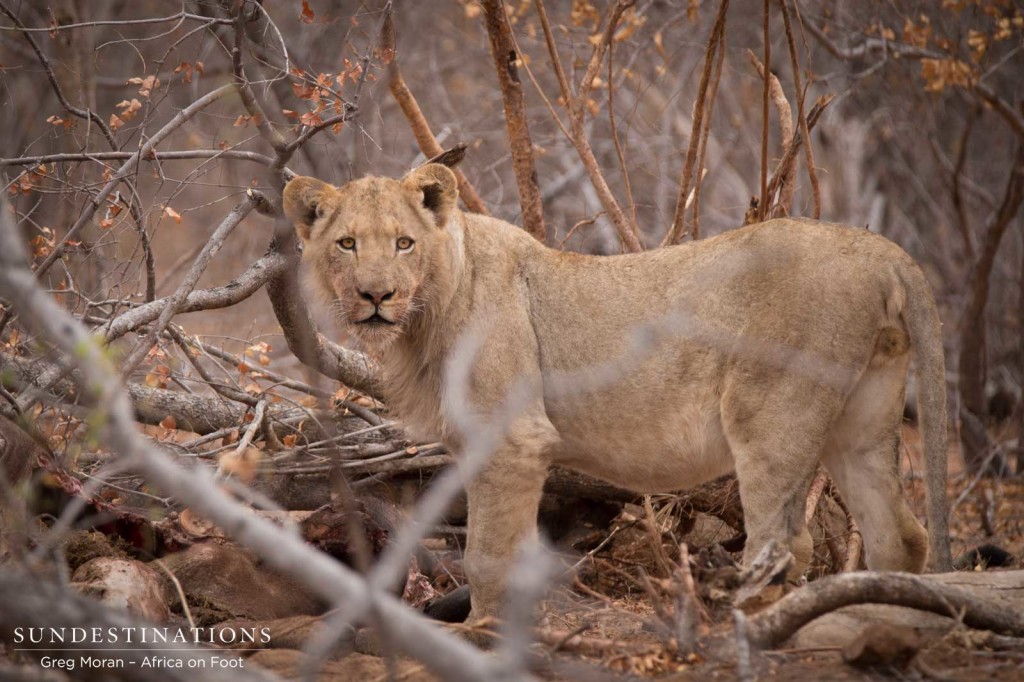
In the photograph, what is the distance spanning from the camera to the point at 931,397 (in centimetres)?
431

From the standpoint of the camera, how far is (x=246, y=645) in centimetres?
431

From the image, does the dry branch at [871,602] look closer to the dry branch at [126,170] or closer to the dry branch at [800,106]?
the dry branch at [800,106]

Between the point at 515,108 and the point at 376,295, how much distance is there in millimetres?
2783

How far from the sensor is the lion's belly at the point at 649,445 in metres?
4.55

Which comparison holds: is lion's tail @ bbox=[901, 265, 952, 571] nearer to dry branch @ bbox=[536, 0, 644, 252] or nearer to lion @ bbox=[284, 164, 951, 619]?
lion @ bbox=[284, 164, 951, 619]

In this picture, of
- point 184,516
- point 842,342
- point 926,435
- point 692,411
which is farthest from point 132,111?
point 926,435

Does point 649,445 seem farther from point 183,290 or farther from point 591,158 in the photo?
point 591,158

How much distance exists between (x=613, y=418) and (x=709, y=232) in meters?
8.20

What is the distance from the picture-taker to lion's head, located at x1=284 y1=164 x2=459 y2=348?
4.32m

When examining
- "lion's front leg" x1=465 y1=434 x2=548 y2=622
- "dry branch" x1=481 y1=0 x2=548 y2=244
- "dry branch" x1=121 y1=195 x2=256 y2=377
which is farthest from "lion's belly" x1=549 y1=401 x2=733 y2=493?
"dry branch" x1=481 y1=0 x2=548 y2=244

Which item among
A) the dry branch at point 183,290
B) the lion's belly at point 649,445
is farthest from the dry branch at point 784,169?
the dry branch at point 183,290

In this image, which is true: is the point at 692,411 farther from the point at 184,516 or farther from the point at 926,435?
the point at 184,516

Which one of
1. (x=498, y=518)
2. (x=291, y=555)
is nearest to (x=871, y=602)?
(x=498, y=518)

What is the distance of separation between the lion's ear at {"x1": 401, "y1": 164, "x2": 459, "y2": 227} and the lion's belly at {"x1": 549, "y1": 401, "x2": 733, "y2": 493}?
3.45 feet
